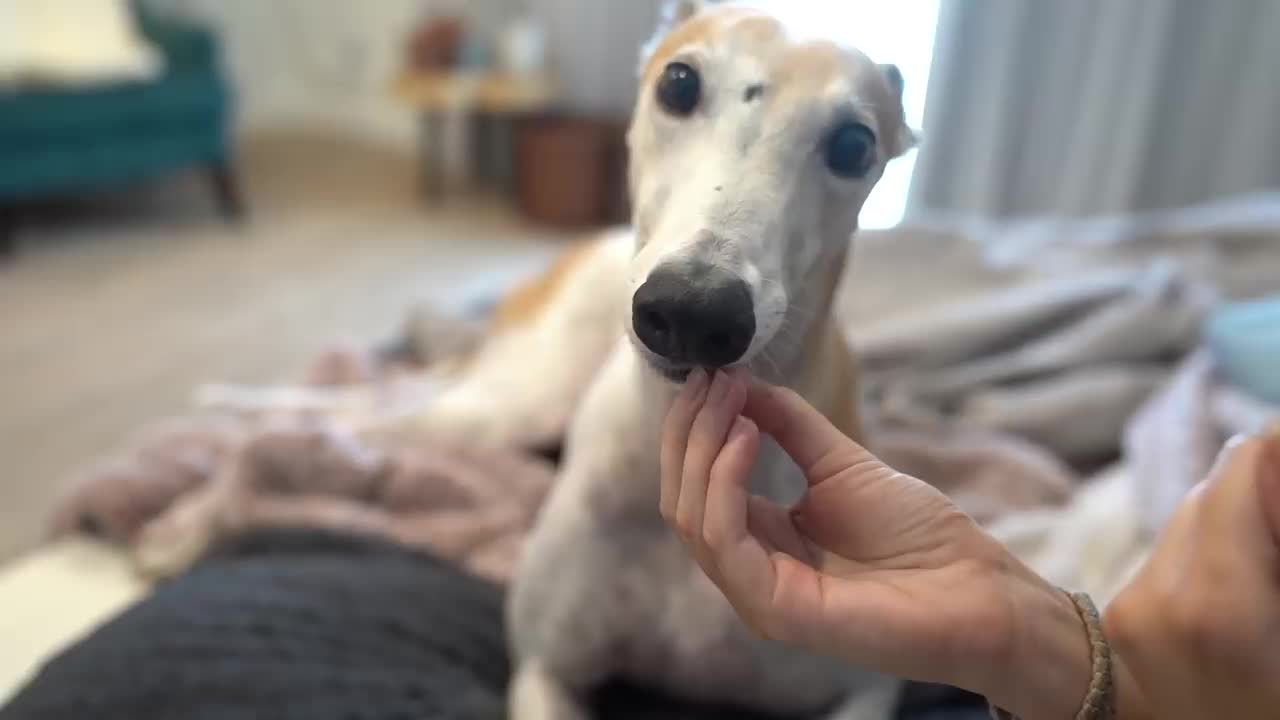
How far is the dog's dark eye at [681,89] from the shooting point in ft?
2.84

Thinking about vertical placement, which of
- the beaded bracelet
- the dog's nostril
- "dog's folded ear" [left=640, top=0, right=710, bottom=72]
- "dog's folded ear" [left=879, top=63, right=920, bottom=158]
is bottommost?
the beaded bracelet

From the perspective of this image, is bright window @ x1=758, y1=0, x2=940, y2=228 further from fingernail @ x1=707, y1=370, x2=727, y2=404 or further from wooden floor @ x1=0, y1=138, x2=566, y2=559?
fingernail @ x1=707, y1=370, x2=727, y2=404

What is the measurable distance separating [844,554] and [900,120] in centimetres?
46

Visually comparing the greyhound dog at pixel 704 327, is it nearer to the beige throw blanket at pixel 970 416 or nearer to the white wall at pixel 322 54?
the beige throw blanket at pixel 970 416

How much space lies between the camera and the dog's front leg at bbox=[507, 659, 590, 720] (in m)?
1.03

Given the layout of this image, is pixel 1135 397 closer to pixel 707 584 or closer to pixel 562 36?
pixel 707 584

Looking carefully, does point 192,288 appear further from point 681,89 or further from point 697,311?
point 697,311

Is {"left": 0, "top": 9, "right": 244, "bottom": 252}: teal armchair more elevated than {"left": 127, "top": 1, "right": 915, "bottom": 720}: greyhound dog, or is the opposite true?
{"left": 127, "top": 1, "right": 915, "bottom": 720}: greyhound dog

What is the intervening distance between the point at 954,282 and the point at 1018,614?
57.1 inches

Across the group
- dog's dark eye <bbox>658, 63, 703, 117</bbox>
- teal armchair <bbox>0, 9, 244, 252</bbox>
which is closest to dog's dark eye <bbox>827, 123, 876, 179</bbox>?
dog's dark eye <bbox>658, 63, 703, 117</bbox>

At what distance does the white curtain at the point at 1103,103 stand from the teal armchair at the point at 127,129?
2.42m

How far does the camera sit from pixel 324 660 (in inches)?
42.3

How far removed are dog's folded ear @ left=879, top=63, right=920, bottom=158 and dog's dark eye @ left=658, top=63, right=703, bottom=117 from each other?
0.20 metres

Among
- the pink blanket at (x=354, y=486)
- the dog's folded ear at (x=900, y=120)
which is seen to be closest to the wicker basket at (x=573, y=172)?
the pink blanket at (x=354, y=486)
